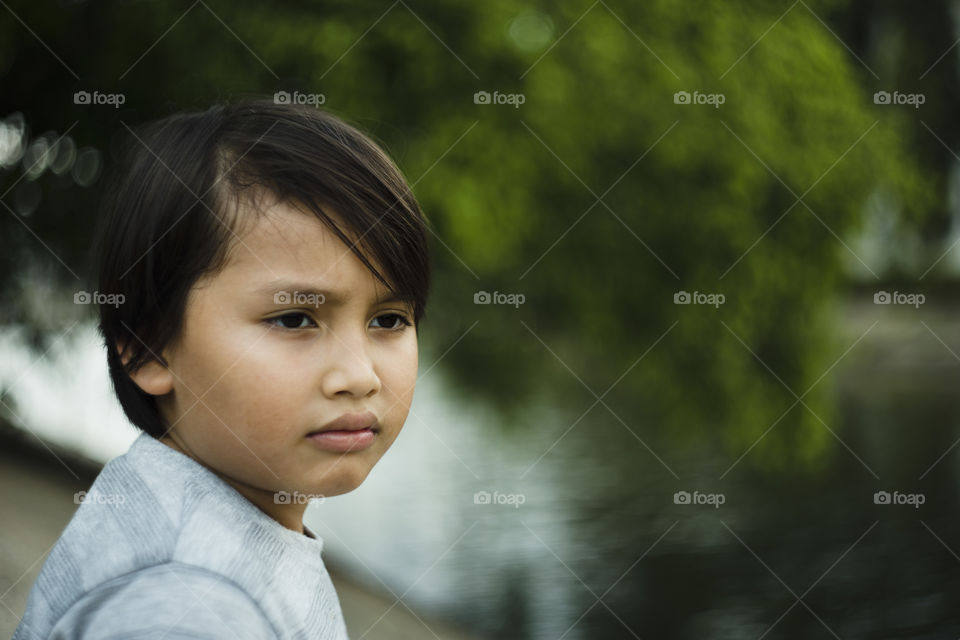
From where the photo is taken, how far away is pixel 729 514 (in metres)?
7.94

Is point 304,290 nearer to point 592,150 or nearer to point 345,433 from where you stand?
point 345,433

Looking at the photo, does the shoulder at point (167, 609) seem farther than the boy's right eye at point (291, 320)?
No

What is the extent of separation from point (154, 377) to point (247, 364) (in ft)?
0.55

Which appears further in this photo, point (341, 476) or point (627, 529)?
point (627, 529)

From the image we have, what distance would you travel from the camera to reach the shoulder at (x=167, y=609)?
39.8 inches

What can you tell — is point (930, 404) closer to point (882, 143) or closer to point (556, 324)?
point (882, 143)

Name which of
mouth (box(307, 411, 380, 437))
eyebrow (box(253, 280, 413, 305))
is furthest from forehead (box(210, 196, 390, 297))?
mouth (box(307, 411, 380, 437))

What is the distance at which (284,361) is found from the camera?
118 centimetres

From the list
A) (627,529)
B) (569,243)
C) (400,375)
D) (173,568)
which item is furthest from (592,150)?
(173,568)

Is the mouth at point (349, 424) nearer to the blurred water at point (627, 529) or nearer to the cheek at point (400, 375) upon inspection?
the cheek at point (400, 375)

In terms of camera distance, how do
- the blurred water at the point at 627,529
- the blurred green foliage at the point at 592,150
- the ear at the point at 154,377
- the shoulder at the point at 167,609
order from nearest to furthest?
1. the shoulder at the point at 167,609
2. the ear at the point at 154,377
3. the blurred green foliage at the point at 592,150
4. the blurred water at the point at 627,529

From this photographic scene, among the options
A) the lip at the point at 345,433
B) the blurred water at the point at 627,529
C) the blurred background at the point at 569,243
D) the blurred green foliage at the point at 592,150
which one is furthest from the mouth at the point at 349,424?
the blurred water at the point at 627,529

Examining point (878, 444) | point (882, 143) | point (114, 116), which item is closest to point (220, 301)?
point (114, 116)

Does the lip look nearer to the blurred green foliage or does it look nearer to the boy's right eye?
the boy's right eye
